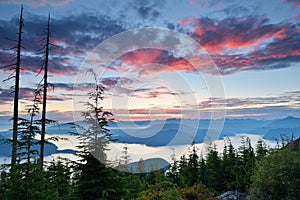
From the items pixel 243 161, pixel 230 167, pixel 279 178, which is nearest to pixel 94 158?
pixel 279 178

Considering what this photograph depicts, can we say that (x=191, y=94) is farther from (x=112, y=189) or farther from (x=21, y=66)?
(x=21, y=66)

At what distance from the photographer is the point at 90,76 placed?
38.1 feet

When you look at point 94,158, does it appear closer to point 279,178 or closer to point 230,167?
point 279,178

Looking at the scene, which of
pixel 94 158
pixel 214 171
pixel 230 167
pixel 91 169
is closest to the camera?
pixel 91 169

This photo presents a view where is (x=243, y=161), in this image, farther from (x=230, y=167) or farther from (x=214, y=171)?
(x=214, y=171)

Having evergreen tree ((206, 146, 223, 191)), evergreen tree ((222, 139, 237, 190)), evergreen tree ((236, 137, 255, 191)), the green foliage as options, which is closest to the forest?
the green foliage

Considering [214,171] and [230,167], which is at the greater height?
[230,167]

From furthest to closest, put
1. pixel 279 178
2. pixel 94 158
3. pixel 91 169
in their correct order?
1. pixel 94 158
2. pixel 91 169
3. pixel 279 178

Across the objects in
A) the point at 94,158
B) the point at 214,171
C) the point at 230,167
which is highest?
the point at 94,158

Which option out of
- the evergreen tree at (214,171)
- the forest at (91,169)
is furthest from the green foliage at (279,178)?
the evergreen tree at (214,171)

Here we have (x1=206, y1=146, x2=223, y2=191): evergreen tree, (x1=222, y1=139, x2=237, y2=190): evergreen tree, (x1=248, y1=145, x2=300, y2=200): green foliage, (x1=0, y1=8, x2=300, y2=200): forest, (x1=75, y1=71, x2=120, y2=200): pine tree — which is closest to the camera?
(x1=0, y1=8, x2=300, y2=200): forest

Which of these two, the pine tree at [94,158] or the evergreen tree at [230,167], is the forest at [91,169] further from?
the evergreen tree at [230,167]

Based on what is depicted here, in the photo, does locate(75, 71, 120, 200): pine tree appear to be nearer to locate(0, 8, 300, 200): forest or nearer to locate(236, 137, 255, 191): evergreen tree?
locate(0, 8, 300, 200): forest

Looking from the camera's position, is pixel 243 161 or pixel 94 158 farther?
pixel 243 161
